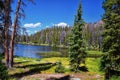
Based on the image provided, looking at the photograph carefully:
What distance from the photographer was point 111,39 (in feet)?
93.1

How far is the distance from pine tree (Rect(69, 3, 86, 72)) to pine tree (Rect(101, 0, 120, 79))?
42.1ft

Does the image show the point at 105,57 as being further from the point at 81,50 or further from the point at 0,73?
the point at 0,73

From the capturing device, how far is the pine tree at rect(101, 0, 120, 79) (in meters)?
28.1

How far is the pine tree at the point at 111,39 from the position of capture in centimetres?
2812

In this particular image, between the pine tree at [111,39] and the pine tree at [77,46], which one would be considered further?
the pine tree at [77,46]

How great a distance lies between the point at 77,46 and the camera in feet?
140

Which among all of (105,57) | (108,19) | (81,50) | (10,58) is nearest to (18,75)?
(10,58)

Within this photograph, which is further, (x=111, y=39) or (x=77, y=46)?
(x=77, y=46)

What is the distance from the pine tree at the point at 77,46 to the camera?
42594mm

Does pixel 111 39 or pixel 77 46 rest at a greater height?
pixel 111 39

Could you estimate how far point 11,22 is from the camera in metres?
29.6

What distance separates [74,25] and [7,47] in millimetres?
16381

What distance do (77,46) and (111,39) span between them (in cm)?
1461

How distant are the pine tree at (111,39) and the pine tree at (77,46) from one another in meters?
12.8
